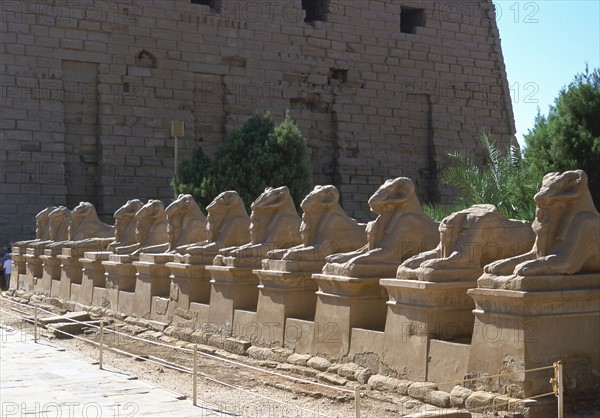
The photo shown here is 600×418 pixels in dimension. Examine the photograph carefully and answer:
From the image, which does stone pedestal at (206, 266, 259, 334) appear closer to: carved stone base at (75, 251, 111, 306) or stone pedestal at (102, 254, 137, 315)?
stone pedestal at (102, 254, 137, 315)

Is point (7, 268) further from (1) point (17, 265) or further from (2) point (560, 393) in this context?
(2) point (560, 393)

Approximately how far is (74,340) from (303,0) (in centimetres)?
1829

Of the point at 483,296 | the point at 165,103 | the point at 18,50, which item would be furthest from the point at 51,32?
the point at 483,296

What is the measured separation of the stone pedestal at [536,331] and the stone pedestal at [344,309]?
1.64 meters

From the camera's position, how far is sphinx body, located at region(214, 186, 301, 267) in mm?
10289

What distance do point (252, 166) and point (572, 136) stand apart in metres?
8.88

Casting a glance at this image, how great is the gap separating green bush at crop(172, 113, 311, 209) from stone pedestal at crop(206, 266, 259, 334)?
413 inches

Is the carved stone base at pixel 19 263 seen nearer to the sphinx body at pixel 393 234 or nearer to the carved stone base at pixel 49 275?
the carved stone base at pixel 49 275

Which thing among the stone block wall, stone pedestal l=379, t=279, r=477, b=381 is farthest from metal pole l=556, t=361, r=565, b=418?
the stone block wall

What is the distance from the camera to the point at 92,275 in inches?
587

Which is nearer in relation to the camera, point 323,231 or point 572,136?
point 323,231

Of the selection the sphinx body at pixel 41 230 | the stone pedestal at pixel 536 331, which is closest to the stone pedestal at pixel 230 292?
the stone pedestal at pixel 536 331

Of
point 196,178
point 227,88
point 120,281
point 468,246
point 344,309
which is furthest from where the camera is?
point 227,88

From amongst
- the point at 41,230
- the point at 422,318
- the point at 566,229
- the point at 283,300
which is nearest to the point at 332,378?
the point at 422,318
